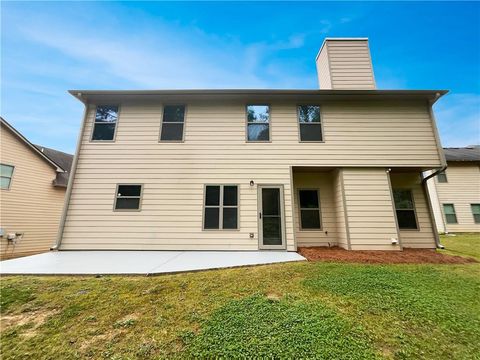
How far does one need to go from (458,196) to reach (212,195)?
17.4 metres

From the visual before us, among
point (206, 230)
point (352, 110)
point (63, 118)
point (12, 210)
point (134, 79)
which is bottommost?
point (206, 230)

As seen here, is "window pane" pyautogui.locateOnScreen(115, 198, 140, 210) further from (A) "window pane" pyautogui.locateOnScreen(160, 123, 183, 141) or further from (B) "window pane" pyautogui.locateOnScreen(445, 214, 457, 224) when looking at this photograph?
(B) "window pane" pyautogui.locateOnScreen(445, 214, 457, 224)

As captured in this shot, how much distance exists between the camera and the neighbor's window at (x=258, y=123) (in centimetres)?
705

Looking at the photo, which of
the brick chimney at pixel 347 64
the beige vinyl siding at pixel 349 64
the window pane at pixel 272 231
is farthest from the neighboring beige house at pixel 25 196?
the beige vinyl siding at pixel 349 64

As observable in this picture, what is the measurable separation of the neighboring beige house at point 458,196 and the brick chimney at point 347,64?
11.2 meters

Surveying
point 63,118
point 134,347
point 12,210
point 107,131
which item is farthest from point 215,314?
point 63,118

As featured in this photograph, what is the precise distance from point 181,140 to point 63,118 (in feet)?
85.8

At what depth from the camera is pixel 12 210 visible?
10062 mm

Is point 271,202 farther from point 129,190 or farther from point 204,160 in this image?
point 129,190

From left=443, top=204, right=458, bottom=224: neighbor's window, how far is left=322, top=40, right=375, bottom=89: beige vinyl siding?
11.8 metres

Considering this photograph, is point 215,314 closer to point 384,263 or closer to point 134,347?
point 134,347

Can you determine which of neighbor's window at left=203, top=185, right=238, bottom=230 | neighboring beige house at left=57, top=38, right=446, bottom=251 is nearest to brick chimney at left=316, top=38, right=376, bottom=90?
neighboring beige house at left=57, top=38, right=446, bottom=251

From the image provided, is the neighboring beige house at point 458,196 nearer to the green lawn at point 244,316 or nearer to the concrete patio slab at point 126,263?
the green lawn at point 244,316

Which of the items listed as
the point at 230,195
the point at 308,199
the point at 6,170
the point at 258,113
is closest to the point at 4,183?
the point at 6,170
